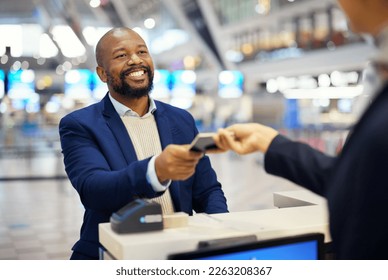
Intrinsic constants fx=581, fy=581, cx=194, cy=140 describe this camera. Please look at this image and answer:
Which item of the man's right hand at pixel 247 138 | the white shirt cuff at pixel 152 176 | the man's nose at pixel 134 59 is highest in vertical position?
the man's nose at pixel 134 59

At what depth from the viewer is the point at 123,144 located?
6.66 feet

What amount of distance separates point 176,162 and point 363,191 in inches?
26.5

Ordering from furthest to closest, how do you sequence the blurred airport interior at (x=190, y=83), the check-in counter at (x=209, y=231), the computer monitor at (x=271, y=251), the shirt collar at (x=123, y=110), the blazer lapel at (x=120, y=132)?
the blurred airport interior at (x=190, y=83) → the shirt collar at (x=123, y=110) → the blazer lapel at (x=120, y=132) → the check-in counter at (x=209, y=231) → the computer monitor at (x=271, y=251)

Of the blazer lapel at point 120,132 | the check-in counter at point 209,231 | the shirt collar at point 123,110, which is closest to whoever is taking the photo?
the check-in counter at point 209,231

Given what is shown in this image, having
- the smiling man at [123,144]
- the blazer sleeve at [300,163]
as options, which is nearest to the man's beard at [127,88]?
the smiling man at [123,144]

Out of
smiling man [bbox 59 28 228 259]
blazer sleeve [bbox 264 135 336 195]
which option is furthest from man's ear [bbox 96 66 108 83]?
blazer sleeve [bbox 264 135 336 195]

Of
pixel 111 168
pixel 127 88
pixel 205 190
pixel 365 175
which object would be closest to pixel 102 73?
pixel 127 88

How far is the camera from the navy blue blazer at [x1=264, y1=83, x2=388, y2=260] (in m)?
1.01

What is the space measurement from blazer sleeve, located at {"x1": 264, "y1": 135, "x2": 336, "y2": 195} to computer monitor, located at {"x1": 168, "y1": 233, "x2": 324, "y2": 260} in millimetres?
148

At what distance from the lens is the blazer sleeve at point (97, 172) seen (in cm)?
175

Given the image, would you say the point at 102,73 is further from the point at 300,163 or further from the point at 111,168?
the point at 300,163

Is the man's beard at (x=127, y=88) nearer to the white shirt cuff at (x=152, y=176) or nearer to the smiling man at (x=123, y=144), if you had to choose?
the smiling man at (x=123, y=144)

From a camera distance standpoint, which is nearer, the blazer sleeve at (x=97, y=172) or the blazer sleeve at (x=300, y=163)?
the blazer sleeve at (x=300, y=163)

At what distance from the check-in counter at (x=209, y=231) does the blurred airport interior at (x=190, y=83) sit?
40 centimetres
